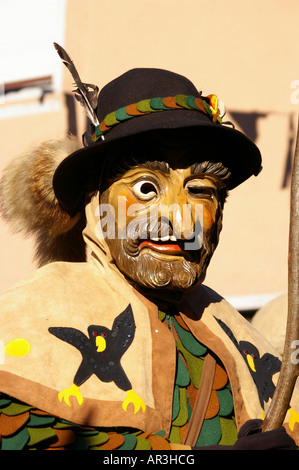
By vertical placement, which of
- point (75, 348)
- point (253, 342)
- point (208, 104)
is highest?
point (208, 104)

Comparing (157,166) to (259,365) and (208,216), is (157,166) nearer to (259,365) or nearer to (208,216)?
(208,216)

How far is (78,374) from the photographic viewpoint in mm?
2727

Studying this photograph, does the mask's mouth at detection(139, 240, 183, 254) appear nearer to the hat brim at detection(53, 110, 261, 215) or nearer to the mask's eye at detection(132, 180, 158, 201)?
the mask's eye at detection(132, 180, 158, 201)

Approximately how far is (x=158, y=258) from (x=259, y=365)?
2.27 feet

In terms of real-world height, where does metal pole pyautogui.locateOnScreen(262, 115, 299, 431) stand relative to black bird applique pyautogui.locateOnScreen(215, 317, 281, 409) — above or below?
above

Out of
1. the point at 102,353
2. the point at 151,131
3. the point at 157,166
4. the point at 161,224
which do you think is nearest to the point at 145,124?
the point at 151,131

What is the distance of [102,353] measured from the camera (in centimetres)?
283

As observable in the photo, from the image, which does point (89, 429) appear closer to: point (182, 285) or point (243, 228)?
point (182, 285)

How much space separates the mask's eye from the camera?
3.00 m

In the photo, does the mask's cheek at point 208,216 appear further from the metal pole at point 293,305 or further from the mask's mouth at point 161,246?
the metal pole at point 293,305

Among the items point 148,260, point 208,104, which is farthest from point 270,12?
point 148,260

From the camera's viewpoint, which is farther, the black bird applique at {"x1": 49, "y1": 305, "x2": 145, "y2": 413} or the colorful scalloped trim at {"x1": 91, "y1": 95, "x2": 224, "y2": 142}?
the colorful scalloped trim at {"x1": 91, "y1": 95, "x2": 224, "y2": 142}

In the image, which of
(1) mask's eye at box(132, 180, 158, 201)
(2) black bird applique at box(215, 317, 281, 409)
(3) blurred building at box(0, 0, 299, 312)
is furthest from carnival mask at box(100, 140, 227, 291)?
(3) blurred building at box(0, 0, 299, 312)

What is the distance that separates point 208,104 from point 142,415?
1.31m
